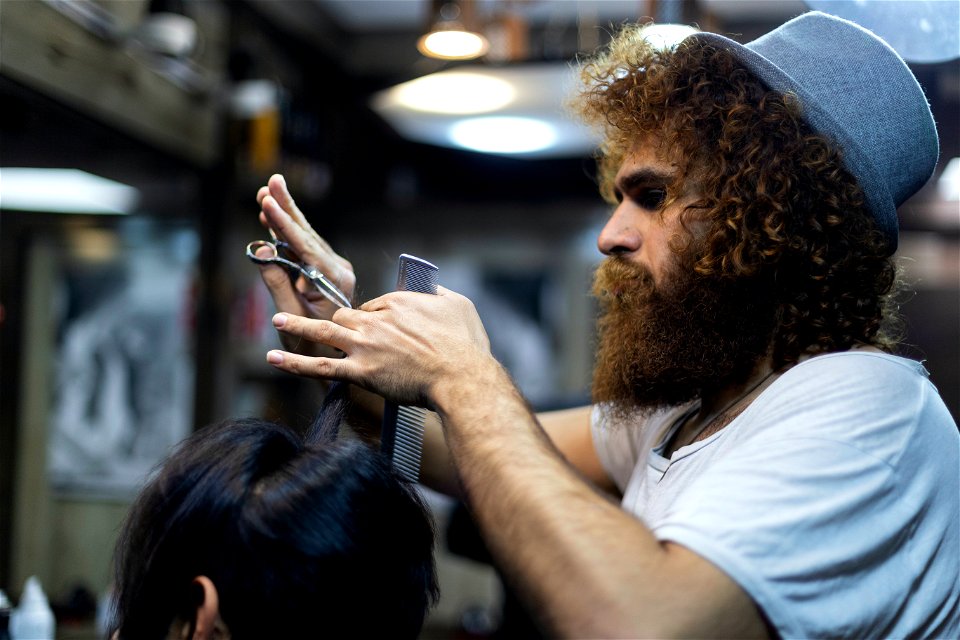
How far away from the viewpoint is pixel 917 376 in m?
1.22

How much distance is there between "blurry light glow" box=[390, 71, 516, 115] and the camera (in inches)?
113

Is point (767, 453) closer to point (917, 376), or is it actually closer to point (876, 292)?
point (917, 376)

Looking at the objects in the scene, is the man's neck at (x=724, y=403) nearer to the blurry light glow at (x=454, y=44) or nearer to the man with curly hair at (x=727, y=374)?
the man with curly hair at (x=727, y=374)

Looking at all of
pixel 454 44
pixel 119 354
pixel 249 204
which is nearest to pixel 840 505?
pixel 454 44

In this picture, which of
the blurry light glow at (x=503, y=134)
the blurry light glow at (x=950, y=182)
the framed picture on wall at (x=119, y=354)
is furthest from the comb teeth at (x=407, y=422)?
the blurry light glow at (x=950, y=182)

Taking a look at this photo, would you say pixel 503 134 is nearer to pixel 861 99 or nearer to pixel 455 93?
pixel 455 93

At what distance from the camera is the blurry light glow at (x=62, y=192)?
2184 mm

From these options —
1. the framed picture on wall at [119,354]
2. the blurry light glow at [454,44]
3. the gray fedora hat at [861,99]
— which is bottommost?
the framed picture on wall at [119,354]

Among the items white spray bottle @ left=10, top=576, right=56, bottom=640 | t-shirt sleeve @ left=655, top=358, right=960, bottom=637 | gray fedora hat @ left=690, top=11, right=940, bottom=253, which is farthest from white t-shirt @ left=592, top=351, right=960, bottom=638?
white spray bottle @ left=10, top=576, right=56, bottom=640

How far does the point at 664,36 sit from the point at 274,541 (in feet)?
3.47

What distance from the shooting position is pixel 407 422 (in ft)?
4.48

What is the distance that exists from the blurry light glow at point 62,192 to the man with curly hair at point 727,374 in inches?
41.4

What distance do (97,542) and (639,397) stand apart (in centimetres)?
193

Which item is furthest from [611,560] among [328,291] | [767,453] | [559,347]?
[559,347]
